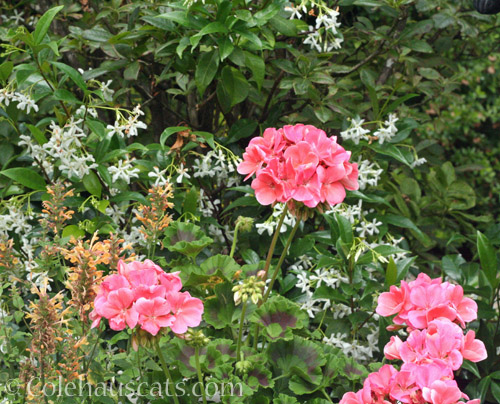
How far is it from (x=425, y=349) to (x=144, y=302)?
0.50m

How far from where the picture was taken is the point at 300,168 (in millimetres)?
1296

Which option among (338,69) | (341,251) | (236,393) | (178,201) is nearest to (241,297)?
(236,393)

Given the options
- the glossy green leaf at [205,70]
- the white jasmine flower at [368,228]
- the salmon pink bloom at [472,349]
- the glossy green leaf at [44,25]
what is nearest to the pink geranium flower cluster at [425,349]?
the salmon pink bloom at [472,349]

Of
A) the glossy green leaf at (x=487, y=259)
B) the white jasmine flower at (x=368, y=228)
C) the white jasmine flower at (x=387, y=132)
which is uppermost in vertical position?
the white jasmine flower at (x=387, y=132)

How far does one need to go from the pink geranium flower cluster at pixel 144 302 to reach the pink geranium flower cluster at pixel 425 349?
1.05 ft

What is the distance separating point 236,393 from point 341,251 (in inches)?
24.0

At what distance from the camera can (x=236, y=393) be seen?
142 cm

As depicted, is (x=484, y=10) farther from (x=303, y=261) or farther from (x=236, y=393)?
(x=236, y=393)

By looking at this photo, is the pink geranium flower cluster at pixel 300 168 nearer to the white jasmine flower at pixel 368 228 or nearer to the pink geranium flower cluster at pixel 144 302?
the pink geranium flower cluster at pixel 144 302

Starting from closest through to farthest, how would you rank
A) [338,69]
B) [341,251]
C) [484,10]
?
[484,10] < [341,251] < [338,69]

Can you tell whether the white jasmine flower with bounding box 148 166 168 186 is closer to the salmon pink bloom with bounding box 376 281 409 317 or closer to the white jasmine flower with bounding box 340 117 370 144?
the white jasmine flower with bounding box 340 117 370 144

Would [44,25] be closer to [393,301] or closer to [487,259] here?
[393,301]

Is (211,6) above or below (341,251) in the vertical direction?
above

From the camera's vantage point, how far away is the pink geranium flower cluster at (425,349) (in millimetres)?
1115
